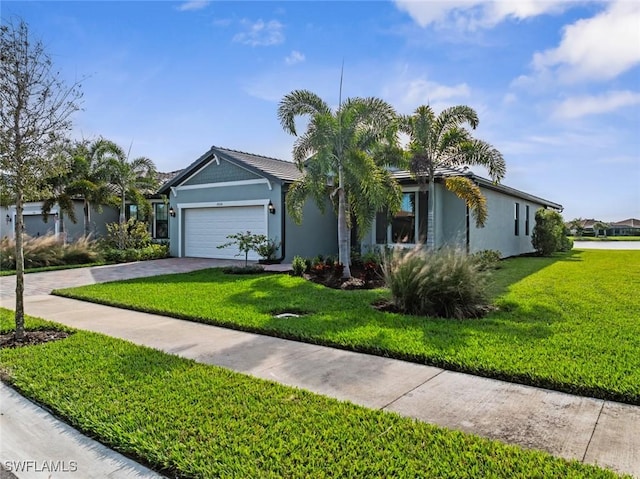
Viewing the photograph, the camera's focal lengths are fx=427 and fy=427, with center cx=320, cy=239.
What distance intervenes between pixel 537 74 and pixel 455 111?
7.96 feet

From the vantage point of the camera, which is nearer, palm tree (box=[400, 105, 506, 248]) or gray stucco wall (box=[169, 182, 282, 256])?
palm tree (box=[400, 105, 506, 248])

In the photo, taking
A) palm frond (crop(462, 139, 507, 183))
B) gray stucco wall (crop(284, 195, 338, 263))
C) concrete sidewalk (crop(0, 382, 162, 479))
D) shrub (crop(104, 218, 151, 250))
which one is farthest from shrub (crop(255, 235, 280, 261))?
concrete sidewalk (crop(0, 382, 162, 479))

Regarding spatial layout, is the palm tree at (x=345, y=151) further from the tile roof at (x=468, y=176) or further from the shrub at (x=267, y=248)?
the shrub at (x=267, y=248)

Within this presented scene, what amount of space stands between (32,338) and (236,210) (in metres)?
12.0

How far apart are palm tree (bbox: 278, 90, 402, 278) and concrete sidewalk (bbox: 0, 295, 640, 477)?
6223 mm

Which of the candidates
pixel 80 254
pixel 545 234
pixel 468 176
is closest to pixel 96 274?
pixel 80 254

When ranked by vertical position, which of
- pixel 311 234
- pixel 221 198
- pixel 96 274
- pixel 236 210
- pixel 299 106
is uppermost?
pixel 299 106

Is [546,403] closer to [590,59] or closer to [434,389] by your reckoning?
[434,389]

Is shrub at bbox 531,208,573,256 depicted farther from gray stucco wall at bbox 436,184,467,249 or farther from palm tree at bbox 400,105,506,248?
palm tree at bbox 400,105,506,248

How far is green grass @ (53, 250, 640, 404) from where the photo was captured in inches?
177

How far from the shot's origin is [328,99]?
12.1 meters

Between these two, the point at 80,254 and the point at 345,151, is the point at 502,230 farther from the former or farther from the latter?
the point at 80,254

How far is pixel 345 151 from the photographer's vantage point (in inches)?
456

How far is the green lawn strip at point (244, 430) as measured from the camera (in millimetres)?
2752
